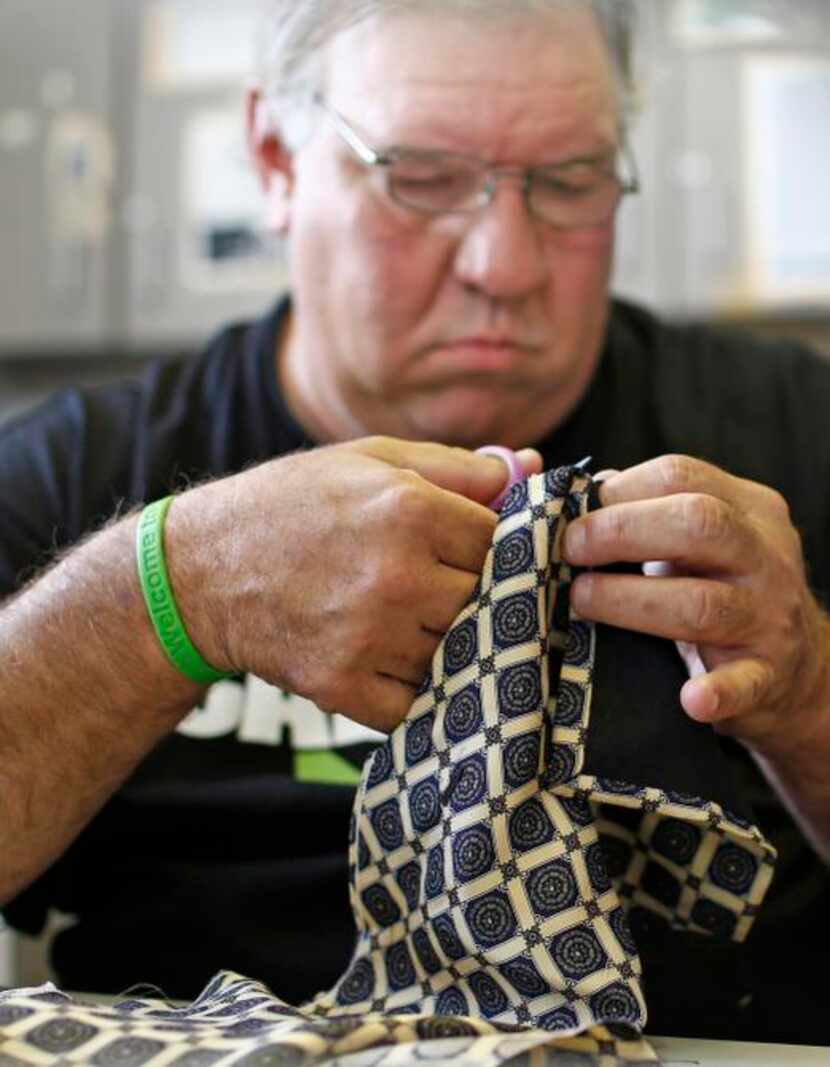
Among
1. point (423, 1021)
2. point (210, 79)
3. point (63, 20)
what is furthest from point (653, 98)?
point (423, 1021)

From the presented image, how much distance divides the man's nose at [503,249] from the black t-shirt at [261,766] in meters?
0.20

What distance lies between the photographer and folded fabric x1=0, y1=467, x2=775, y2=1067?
2.54 feet

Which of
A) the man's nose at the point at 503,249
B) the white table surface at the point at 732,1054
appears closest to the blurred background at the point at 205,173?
the man's nose at the point at 503,249

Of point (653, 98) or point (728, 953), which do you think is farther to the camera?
point (653, 98)

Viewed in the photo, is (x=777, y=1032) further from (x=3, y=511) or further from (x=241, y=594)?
(x=3, y=511)

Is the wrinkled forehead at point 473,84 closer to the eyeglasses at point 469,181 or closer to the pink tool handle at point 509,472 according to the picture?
the eyeglasses at point 469,181

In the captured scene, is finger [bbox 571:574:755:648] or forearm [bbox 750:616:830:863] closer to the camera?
finger [bbox 571:574:755:648]

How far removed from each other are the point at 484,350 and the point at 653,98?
4.56 ft

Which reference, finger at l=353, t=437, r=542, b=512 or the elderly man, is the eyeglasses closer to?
the elderly man

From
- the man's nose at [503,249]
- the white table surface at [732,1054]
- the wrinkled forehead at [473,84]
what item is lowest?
the white table surface at [732,1054]

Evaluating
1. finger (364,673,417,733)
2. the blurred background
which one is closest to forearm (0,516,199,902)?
finger (364,673,417,733)

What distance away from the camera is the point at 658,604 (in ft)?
2.70

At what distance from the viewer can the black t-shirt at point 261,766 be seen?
3.59 feet

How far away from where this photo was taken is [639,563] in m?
0.87
